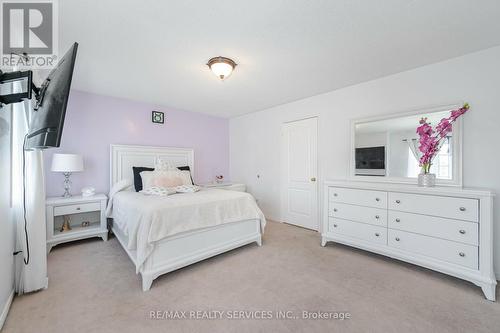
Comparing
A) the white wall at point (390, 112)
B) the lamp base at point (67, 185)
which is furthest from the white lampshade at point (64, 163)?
the white wall at point (390, 112)

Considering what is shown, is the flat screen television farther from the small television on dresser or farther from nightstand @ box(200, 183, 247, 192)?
the small television on dresser

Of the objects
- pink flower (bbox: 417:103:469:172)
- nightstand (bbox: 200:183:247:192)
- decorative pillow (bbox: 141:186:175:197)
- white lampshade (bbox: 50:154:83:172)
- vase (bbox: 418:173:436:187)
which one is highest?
pink flower (bbox: 417:103:469:172)

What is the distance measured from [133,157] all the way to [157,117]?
0.91 metres

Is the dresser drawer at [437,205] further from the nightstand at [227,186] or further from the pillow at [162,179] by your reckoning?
the pillow at [162,179]

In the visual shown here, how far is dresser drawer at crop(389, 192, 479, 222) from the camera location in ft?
6.26

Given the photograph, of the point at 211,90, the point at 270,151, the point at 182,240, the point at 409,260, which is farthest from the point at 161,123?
the point at 409,260

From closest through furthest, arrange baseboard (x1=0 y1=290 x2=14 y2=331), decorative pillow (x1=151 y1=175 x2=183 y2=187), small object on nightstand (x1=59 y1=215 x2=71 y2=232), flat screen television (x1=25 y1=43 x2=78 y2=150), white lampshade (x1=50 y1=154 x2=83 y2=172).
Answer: flat screen television (x1=25 y1=43 x2=78 y2=150), baseboard (x1=0 y1=290 x2=14 y2=331), white lampshade (x1=50 y1=154 x2=83 y2=172), small object on nightstand (x1=59 y1=215 x2=71 y2=232), decorative pillow (x1=151 y1=175 x2=183 y2=187)

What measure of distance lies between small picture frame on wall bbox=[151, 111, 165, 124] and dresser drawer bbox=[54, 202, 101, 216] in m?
1.79

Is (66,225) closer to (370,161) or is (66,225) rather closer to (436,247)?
(370,161)

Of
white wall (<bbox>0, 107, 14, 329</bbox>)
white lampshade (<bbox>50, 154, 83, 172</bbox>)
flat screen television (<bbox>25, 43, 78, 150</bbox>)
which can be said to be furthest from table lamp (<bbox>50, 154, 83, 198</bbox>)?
flat screen television (<bbox>25, 43, 78, 150</bbox>)

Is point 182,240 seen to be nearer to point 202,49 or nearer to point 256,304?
point 256,304

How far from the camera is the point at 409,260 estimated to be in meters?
2.23

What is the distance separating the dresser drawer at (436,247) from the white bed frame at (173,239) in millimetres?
1678

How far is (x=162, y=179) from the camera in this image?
322 centimetres
